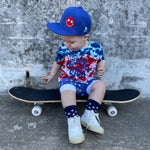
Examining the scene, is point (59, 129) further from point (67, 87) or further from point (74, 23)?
point (74, 23)

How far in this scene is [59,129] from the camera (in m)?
1.72

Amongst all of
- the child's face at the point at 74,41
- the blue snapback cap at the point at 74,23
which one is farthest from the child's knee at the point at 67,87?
the blue snapback cap at the point at 74,23

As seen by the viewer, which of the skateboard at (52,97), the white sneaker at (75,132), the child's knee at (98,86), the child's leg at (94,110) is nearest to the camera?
the white sneaker at (75,132)

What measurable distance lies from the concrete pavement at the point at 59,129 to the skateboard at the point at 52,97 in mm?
86

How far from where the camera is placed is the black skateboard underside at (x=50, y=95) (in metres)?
1.88

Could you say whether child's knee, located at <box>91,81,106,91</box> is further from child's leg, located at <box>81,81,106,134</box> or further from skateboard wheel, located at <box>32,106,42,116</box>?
skateboard wheel, located at <box>32,106,42,116</box>

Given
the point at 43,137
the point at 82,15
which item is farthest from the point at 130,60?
the point at 43,137

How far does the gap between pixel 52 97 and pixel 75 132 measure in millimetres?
491

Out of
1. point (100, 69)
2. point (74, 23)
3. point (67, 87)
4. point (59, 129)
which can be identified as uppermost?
point (74, 23)

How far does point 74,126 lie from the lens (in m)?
1.57

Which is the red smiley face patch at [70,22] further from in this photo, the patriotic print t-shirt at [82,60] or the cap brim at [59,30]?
the patriotic print t-shirt at [82,60]

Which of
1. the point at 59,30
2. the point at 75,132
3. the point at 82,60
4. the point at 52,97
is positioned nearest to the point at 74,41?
the point at 59,30

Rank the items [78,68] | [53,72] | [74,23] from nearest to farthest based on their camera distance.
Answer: [74,23], [78,68], [53,72]

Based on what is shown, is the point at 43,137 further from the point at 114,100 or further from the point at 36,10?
the point at 36,10
